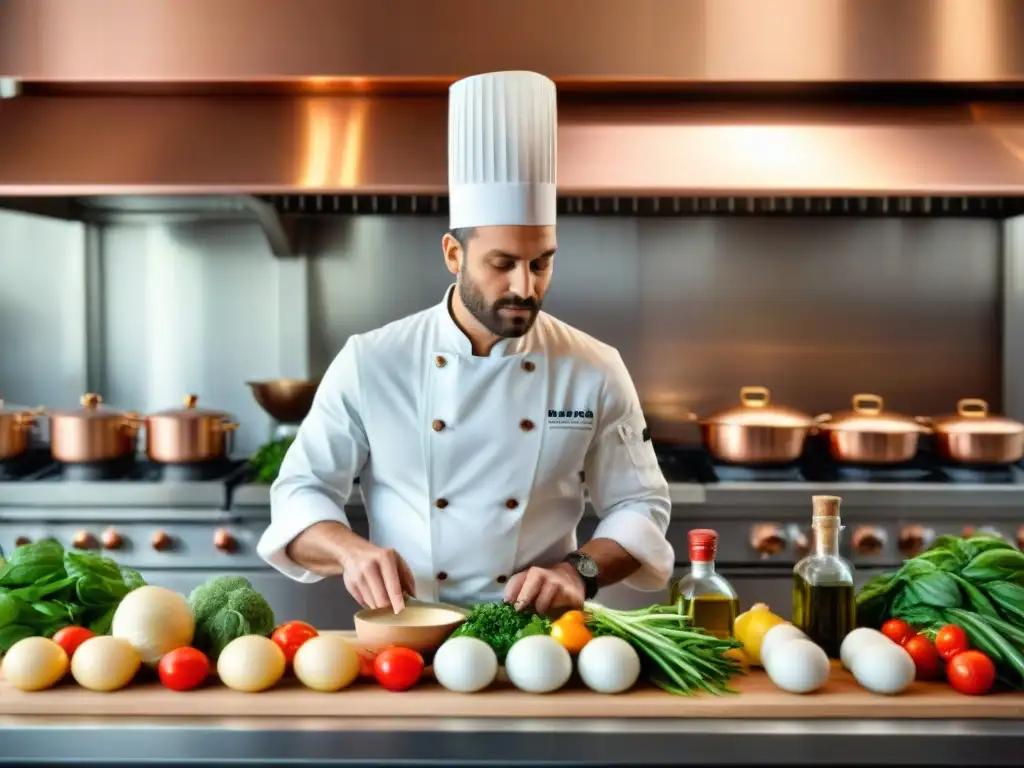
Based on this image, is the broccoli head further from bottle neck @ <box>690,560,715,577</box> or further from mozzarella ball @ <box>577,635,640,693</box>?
bottle neck @ <box>690,560,715,577</box>

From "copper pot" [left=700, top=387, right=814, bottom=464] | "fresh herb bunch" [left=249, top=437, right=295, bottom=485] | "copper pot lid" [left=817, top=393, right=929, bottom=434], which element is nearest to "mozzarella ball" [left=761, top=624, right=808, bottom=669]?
"copper pot" [left=700, top=387, right=814, bottom=464]

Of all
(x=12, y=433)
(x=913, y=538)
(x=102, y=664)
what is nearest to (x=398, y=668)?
(x=102, y=664)

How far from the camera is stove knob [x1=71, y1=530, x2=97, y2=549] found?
344 centimetres

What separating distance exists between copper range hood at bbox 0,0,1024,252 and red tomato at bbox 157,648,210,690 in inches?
76.3

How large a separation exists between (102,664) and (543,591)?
0.69 m

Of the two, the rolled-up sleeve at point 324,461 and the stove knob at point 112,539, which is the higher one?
the rolled-up sleeve at point 324,461

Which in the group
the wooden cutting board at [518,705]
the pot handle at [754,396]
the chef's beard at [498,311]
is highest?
the chef's beard at [498,311]

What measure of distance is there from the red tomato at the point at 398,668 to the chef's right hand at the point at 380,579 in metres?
0.18

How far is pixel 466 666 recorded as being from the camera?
1580 mm

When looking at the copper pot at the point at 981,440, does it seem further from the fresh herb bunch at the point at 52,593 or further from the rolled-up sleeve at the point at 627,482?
the fresh herb bunch at the point at 52,593

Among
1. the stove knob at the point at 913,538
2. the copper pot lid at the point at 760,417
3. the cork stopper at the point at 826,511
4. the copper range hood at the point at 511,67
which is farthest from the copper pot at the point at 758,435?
the cork stopper at the point at 826,511

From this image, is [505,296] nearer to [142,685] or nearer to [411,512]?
[411,512]

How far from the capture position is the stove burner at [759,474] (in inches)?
139

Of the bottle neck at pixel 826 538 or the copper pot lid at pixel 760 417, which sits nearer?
the bottle neck at pixel 826 538
